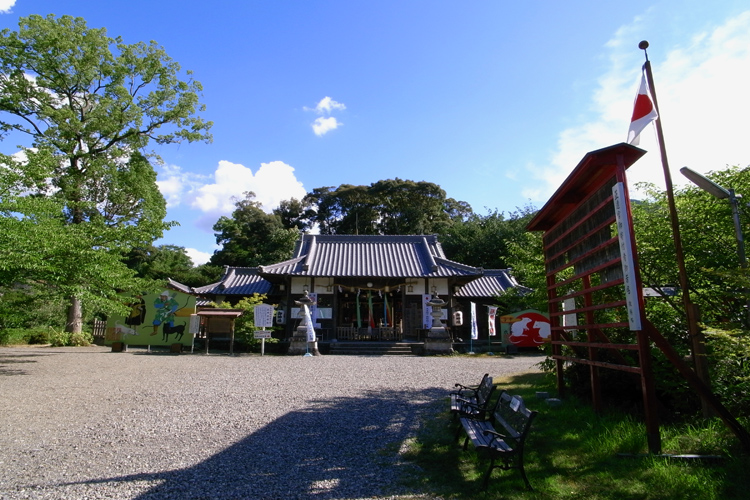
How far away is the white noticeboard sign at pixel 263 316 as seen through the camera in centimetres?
1596

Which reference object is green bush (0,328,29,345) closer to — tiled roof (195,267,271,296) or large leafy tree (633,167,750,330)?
tiled roof (195,267,271,296)

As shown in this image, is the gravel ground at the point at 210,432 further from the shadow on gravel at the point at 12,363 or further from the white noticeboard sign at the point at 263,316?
the white noticeboard sign at the point at 263,316

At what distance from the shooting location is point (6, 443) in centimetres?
491

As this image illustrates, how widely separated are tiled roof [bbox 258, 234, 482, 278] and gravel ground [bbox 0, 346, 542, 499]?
30.5 ft

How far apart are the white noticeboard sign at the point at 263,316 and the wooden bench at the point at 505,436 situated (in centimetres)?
1215

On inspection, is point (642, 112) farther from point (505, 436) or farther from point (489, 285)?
point (489, 285)

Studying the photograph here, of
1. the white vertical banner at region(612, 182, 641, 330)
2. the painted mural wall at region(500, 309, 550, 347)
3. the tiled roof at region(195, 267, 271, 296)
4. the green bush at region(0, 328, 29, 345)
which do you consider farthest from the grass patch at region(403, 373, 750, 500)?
the tiled roof at region(195, 267, 271, 296)

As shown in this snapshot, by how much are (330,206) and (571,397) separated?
33313 millimetres

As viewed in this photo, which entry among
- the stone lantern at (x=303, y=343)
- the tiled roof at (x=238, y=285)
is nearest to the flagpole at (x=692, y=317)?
the stone lantern at (x=303, y=343)

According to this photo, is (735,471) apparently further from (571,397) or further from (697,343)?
(571,397)

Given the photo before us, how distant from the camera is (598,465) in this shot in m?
3.78

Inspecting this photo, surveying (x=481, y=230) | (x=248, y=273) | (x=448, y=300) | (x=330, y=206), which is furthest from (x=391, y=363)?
(x=330, y=206)

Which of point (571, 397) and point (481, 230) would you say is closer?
point (571, 397)

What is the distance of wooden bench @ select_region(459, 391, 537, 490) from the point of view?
11.5 ft
